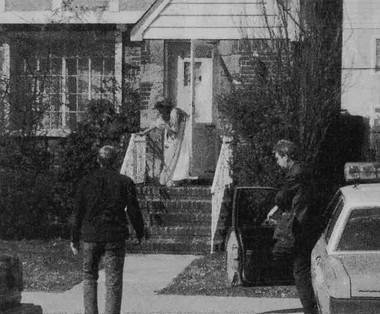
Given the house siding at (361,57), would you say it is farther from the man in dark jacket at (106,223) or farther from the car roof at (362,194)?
the man in dark jacket at (106,223)

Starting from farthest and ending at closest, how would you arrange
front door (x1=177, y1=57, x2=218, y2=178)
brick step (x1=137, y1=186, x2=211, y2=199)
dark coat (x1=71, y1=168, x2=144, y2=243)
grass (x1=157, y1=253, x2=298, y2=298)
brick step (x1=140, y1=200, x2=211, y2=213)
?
1. front door (x1=177, y1=57, x2=218, y2=178)
2. brick step (x1=137, y1=186, x2=211, y2=199)
3. brick step (x1=140, y1=200, x2=211, y2=213)
4. grass (x1=157, y1=253, x2=298, y2=298)
5. dark coat (x1=71, y1=168, x2=144, y2=243)

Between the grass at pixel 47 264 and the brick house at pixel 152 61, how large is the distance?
177cm

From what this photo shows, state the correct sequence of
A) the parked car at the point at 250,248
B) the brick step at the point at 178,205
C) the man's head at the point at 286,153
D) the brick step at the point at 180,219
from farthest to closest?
the brick step at the point at 178,205
the brick step at the point at 180,219
the parked car at the point at 250,248
the man's head at the point at 286,153

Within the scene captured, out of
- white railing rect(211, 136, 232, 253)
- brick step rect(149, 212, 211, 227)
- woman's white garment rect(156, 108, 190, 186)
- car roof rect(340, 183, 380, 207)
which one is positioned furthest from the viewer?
woman's white garment rect(156, 108, 190, 186)

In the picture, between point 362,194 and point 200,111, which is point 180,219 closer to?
point 200,111

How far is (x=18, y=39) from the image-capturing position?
2136 cm

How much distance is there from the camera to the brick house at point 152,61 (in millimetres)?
18047

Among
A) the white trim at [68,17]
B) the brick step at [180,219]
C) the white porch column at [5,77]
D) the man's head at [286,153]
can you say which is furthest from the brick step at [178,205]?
the man's head at [286,153]

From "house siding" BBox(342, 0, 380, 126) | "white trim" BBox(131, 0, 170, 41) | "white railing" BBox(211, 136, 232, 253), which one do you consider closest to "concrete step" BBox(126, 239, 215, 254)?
"white railing" BBox(211, 136, 232, 253)

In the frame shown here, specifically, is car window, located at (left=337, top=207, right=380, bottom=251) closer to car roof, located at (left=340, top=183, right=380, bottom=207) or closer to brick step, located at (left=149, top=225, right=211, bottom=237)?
car roof, located at (left=340, top=183, right=380, bottom=207)

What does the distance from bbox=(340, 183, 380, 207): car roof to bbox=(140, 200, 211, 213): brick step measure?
7.61 m

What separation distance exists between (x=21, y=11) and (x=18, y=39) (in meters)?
0.57

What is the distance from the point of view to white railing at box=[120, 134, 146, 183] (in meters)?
18.3

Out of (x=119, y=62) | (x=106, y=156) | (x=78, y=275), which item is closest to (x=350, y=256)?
(x=106, y=156)
